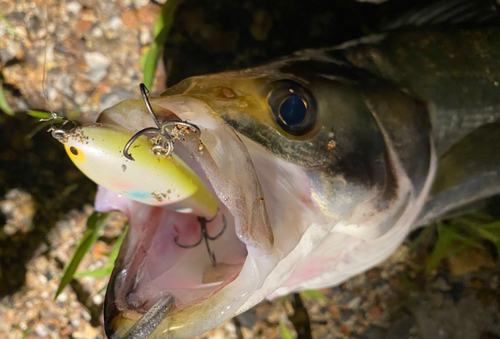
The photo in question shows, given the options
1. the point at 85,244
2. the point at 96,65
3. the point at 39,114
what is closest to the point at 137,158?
the point at 39,114

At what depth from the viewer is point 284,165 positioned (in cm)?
120

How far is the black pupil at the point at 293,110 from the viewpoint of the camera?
1192 millimetres

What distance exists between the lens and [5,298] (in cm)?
212

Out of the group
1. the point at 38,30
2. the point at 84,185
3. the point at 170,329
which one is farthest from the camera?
the point at 84,185

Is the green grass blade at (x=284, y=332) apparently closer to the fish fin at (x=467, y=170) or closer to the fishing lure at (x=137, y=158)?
the fish fin at (x=467, y=170)

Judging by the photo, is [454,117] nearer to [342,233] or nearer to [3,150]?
[342,233]

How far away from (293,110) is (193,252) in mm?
552

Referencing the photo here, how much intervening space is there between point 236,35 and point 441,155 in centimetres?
113

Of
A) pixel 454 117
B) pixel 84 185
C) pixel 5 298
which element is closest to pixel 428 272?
pixel 454 117

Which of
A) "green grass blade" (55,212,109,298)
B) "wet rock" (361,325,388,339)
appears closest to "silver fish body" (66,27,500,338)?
"wet rock" (361,325,388,339)

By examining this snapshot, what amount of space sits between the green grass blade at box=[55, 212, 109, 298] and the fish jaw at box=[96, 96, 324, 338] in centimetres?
70

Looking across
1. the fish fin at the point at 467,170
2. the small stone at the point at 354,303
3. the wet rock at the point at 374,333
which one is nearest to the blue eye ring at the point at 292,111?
the fish fin at the point at 467,170

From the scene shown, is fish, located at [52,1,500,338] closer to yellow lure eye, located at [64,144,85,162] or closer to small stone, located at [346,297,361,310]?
yellow lure eye, located at [64,144,85,162]

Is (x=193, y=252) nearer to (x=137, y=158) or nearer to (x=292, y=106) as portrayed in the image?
(x=137, y=158)
